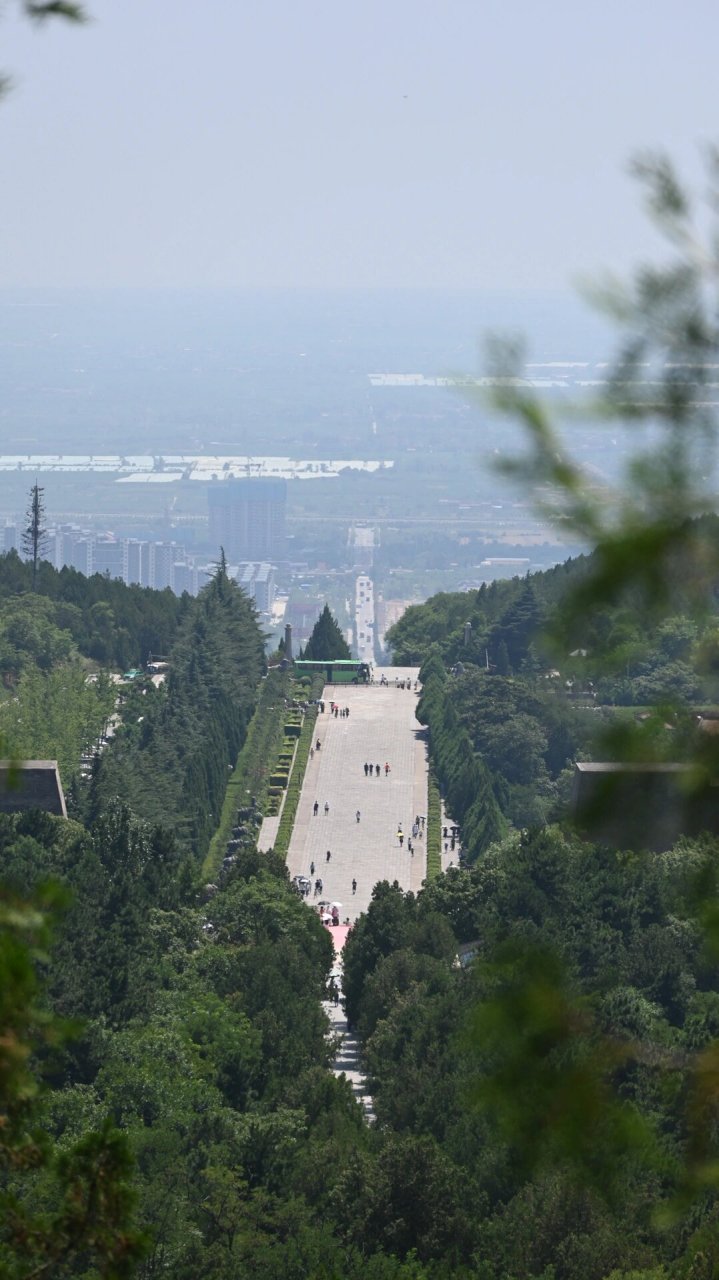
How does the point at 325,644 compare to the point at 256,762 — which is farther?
the point at 325,644

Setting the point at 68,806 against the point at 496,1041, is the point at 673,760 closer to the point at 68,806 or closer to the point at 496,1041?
the point at 496,1041

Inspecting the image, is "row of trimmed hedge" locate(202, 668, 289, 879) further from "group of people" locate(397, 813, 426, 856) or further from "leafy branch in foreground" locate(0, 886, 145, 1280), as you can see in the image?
"leafy branch in foreground" locate(0, 886, 145, 1280)

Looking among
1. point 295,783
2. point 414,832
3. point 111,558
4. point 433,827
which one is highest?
point 111,558

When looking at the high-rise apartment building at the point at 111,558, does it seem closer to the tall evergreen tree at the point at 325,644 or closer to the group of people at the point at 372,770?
the tall evergreen tree at the point at 325,644

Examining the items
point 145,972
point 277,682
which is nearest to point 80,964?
point 145,972

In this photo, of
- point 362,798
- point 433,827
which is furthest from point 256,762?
point 433,827

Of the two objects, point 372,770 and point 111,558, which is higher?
point 111,558

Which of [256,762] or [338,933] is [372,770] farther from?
[338,933]
